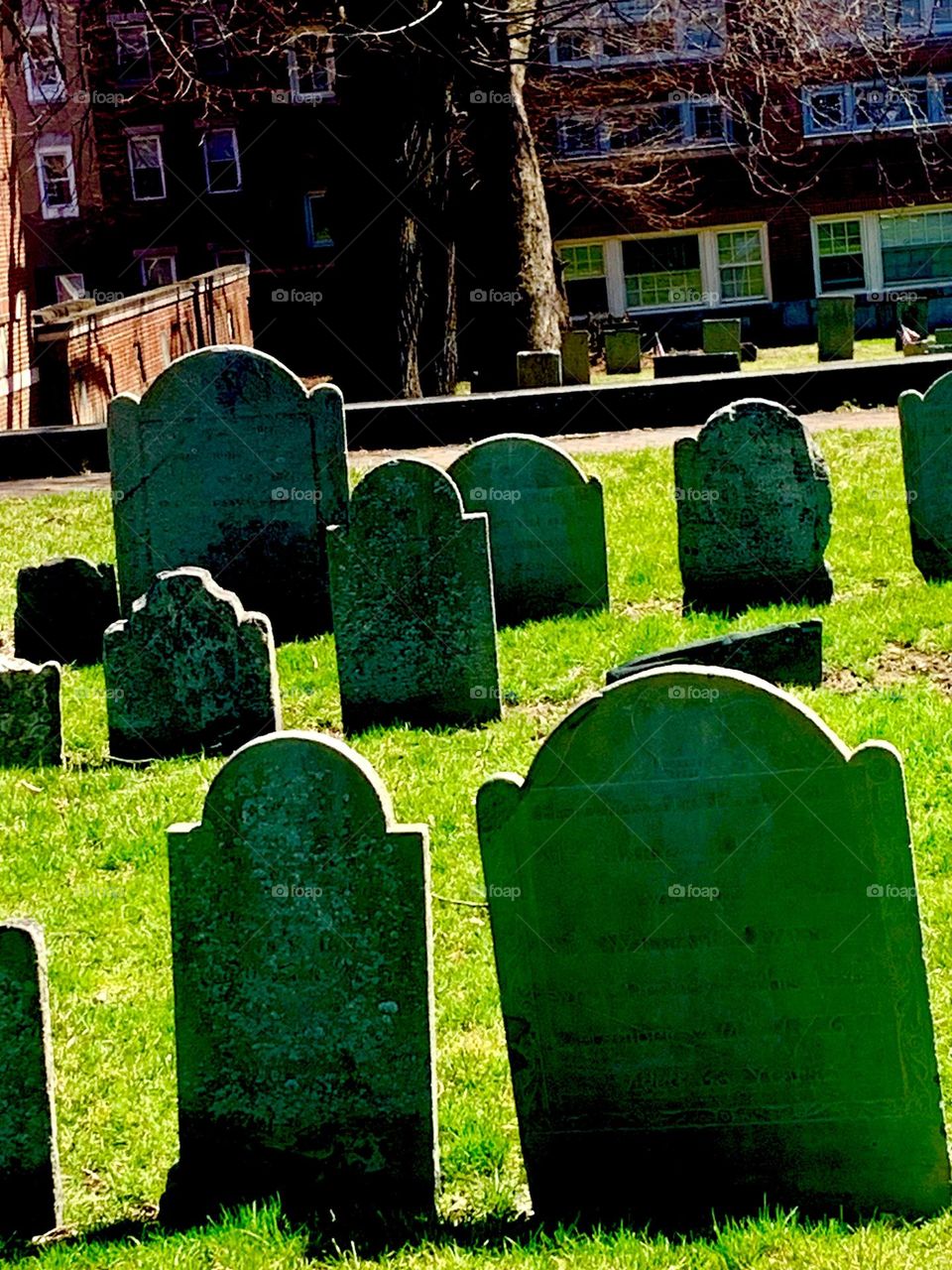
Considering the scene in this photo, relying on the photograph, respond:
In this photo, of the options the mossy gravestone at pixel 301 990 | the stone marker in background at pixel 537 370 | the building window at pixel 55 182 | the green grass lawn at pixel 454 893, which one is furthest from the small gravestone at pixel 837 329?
the mossy gravestone at pixel 301 990

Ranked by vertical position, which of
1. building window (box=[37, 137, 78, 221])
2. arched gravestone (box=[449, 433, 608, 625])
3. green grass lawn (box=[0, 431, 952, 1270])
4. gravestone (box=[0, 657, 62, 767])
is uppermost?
building window (box=[37, 137, 78, 221])

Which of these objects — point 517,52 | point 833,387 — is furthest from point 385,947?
point 517,52

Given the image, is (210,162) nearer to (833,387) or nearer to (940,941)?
(833,387)

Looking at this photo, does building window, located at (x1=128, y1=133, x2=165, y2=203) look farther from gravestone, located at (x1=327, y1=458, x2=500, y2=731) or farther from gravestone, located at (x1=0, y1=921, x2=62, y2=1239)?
gravestone, located at (x1=0, y1=921, x2=62, y2=1239)

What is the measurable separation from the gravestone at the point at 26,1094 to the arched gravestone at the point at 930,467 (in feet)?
26.1

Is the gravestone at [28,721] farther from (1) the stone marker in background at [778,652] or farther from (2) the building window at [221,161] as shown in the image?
(2) the building window at [221,161]

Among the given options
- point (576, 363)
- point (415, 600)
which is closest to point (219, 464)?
point (415, 600)

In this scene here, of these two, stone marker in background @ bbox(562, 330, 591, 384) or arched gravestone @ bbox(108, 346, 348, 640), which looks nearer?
arched gravestone @ bbox(108, 346, 348, 640)

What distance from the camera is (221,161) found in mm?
44594

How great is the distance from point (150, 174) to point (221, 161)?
1572mm

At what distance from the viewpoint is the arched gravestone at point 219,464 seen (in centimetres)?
1225

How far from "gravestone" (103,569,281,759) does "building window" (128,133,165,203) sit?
35.9 m

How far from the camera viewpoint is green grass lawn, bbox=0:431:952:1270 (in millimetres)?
4961

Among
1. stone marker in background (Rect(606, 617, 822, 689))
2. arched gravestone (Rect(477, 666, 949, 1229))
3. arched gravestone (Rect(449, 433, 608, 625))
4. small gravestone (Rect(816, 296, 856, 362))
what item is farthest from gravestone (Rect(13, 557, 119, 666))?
small gravestone (Rect(816, 296, 856, 362))
